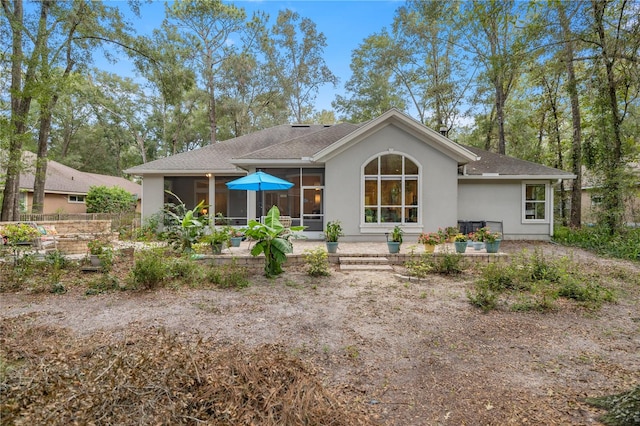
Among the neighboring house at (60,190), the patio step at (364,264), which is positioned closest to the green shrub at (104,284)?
the patio step at (364,264)

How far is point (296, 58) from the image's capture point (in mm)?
24375

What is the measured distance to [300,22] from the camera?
23672 millimetres

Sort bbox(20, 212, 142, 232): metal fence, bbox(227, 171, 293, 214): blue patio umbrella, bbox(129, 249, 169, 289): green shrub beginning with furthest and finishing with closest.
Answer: bbox(20, 212, 142, 232): metal fence
bbox(227, 171, 293, 214): blue patio umbrella
bbox(129, 249, 169, 289): green shrub

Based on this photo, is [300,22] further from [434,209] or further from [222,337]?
[222,337]

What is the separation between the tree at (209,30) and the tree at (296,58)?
2.66m

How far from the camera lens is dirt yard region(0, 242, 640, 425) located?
2600mm

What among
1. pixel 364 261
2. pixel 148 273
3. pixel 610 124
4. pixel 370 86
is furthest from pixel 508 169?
pixel 370 86

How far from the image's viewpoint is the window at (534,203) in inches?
479

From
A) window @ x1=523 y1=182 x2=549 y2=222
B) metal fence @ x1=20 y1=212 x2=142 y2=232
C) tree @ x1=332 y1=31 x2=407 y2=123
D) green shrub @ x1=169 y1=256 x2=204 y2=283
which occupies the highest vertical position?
tree @ x1=332 y1=31 x2=407 y2=123

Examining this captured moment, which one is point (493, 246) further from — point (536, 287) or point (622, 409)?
point (622, 409)

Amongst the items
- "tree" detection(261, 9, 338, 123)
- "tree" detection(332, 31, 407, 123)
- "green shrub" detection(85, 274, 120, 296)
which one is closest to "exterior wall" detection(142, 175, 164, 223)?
"green shrub" detection(85, 274, 120, 296)

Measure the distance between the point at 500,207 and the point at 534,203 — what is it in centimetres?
139

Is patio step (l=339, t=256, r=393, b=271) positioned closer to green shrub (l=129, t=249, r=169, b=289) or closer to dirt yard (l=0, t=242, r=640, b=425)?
dirt yard (l=0, t=242, r=640, b=425)

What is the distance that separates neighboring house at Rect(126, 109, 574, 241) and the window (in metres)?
0.04
